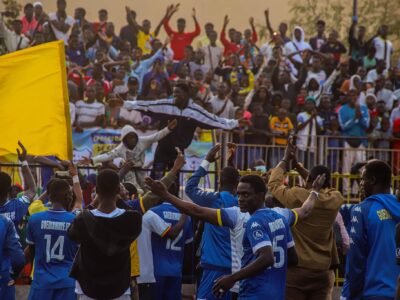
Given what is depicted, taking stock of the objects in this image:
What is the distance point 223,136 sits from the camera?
16.5m

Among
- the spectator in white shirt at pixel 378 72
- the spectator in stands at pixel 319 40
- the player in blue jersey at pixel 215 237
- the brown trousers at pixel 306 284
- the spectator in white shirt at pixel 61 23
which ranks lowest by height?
the brown trousers at pixel 306 284

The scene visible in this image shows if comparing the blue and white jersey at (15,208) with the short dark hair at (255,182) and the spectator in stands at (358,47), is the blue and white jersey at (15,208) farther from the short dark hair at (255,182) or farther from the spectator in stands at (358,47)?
the spectator in stands at (358,47)

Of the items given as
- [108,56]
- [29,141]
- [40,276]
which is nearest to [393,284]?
[40,276]

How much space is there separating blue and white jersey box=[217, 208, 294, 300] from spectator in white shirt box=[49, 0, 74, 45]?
12929 millimetres

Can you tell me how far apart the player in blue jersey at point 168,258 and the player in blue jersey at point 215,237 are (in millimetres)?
778

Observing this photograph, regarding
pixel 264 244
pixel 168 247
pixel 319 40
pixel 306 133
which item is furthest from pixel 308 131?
pixel 264 244

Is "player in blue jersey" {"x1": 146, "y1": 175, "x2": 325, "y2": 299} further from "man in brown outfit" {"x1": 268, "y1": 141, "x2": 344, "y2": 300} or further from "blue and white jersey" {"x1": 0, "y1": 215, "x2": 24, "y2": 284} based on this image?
"blue and white jersey" {"x1": 0, "y1": 215, "x2": 24, "y2": 284}

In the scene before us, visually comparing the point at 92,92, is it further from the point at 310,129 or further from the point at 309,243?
the point at 309,243

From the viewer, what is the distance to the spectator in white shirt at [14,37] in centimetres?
2048

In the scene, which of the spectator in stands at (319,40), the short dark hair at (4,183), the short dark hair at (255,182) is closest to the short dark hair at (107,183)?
the short dark hair at (255,182)

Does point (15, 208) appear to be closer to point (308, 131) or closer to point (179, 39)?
point (308, 131)

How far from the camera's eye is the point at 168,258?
12086 mm

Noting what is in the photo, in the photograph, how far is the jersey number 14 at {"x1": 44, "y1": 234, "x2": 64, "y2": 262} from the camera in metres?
10.3

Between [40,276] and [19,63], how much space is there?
4.29 metres
